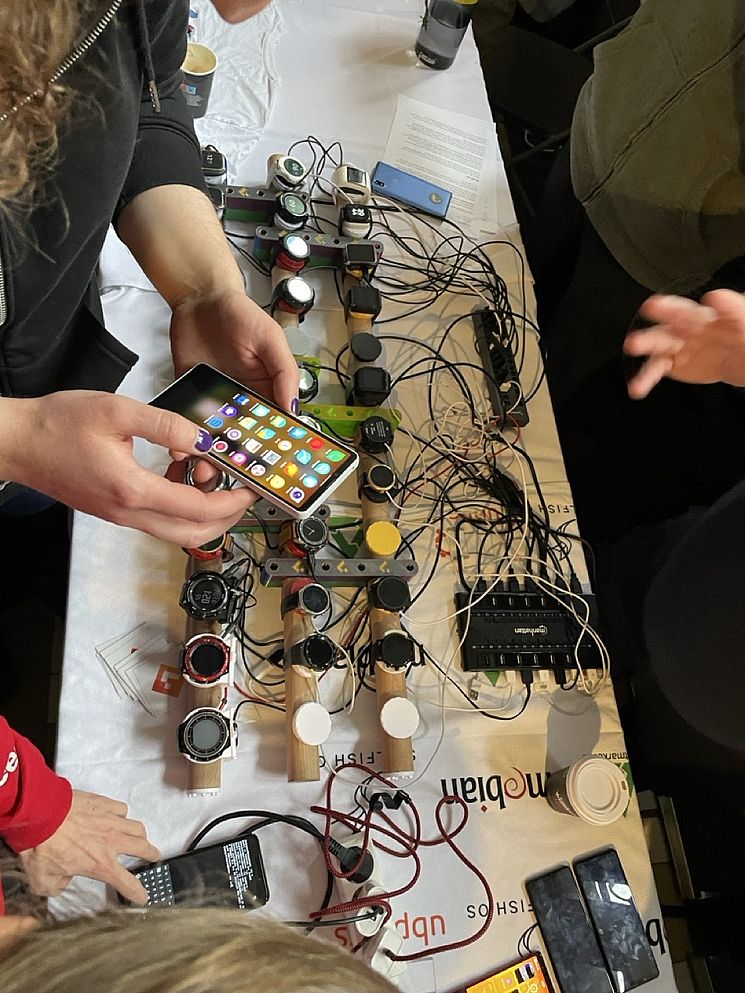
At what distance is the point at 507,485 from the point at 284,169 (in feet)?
1.86

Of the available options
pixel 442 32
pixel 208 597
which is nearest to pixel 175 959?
pixel 208 597

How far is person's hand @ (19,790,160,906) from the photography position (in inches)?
27.0

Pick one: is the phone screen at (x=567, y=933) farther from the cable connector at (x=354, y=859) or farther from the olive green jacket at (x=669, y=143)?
the olive green jacket at (x=669, y=143)

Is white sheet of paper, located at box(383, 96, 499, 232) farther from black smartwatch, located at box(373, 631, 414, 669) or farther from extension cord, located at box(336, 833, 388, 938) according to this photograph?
extension cord, located at box(336, 833, 388, 938)

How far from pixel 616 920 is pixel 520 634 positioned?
33 centimetres

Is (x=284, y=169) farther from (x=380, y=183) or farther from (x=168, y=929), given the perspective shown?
(x=168, y=929)

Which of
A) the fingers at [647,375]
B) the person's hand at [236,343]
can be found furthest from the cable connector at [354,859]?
the fingers at [647,375]

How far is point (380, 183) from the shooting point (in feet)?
3.86

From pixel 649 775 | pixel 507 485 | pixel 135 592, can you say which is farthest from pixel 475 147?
pixel 649 775

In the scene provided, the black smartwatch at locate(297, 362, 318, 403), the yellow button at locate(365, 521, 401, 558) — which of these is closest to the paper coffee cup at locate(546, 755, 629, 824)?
the yellow button at locate(365, 521, 401, 558)

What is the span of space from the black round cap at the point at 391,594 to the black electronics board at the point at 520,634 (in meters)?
0.09

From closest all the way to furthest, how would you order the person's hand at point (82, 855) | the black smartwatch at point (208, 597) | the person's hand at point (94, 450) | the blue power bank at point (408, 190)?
1. the person's hand at point (94, 450)
2. the person's hand at point (82, 855)
3. the black smartwatch at point (208, 597)
4. the blue power bank at point (408, 190)

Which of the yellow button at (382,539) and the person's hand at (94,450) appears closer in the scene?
the person's hand at (94,450)

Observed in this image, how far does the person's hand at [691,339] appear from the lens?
30.6 inches
